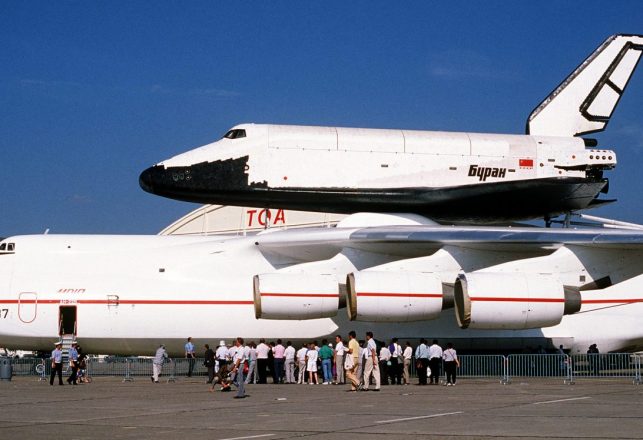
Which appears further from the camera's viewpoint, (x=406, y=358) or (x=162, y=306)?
(x=162, y=306)

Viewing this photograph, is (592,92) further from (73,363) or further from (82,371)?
(82,371)

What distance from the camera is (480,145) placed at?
2064cm

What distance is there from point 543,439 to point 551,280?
35.9ft

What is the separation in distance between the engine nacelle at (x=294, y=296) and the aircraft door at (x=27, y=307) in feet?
17.4

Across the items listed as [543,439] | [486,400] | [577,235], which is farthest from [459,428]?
[577,235]

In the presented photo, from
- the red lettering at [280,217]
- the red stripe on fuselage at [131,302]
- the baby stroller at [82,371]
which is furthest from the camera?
the red lettering at [280,217]

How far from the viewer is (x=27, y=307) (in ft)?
71.9

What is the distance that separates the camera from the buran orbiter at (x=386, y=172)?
1994 centimetres

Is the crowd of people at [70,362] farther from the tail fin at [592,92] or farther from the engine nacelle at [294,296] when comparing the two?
the tail fin at [592,92]

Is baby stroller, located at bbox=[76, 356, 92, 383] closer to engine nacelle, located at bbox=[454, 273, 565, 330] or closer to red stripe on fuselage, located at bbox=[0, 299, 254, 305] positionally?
red stripe on fuselage, located at bbox=[0, 299, 254, 305]

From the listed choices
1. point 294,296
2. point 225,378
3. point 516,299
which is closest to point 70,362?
point 225,378

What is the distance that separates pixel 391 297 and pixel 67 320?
7.56m

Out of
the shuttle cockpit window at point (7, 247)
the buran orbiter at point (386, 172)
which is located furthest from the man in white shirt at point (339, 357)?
the shuttle cockpit window at point (7, 247)

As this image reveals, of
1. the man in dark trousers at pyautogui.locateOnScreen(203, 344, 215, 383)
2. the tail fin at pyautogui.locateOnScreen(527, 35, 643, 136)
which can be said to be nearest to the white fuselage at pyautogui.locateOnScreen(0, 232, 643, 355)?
the man in dark trousers at pyautogui.locateOnScreen(203, 344, 215, 383)
